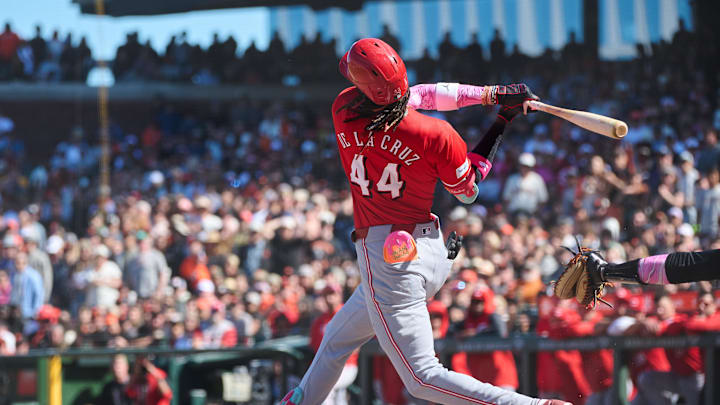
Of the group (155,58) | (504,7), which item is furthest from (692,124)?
(155,58)

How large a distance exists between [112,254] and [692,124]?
729 cm

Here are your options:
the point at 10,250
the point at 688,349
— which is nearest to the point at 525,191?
the point at 688,349

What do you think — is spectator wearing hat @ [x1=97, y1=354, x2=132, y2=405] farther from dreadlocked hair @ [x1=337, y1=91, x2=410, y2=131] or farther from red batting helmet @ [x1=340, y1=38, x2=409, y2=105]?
red batting helmet @ [x1=340, y1=38, x2=409, y2=105]

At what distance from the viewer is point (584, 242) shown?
26.8 ft

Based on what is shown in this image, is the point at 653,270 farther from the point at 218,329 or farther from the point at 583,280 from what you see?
the point at 218,329

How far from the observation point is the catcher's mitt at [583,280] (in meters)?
3.77

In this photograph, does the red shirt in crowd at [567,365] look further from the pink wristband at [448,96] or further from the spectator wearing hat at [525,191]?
the spectator wearing hat at [525,191]

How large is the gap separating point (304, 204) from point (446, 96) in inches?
312

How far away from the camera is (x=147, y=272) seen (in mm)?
10344

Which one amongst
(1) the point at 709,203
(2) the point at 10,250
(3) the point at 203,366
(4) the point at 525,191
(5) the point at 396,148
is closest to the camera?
(5) the point at 396,148

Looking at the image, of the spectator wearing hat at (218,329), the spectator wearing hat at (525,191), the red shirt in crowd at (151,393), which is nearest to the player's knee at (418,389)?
the red shirt in crowd at (151,393)

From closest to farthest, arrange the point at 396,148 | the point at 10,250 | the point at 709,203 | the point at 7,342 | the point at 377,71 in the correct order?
the point at 377,71 < the point at 396,148 < the point at 7,342 < the point at 709,203 < the point at 10,250

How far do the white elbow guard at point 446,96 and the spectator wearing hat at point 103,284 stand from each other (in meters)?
6.86

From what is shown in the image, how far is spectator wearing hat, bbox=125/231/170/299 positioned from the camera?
1027cm
